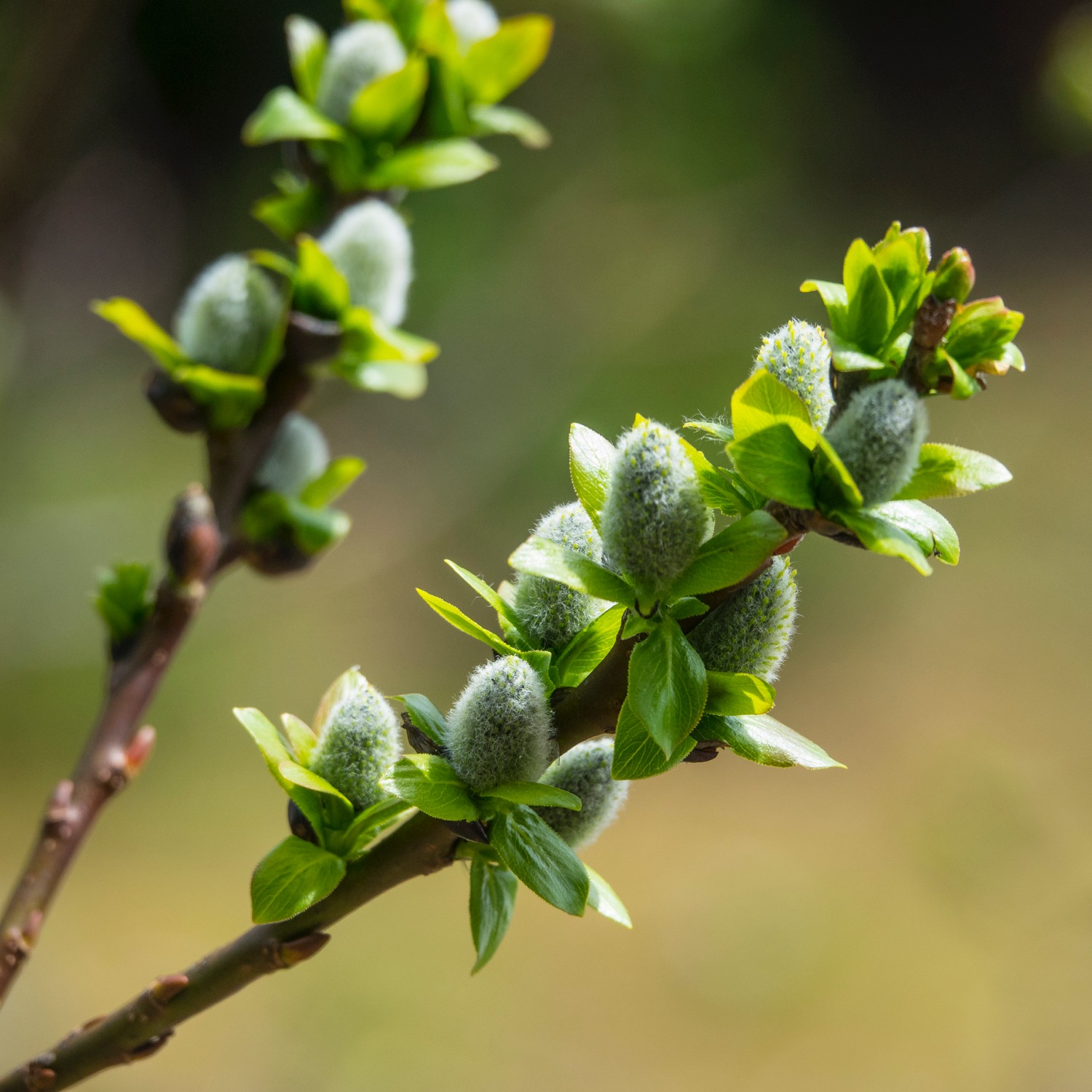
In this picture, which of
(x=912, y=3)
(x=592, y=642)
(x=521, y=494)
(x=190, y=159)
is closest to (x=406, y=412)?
(x=521, y=494)

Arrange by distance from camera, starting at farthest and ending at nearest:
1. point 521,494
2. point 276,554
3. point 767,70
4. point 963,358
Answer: point 767,70
point 521,494
point 276,554
point 963,358

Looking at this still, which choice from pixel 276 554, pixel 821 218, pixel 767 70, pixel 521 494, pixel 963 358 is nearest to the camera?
pixel 963 358

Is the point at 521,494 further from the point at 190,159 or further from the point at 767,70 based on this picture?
the point at 190,159

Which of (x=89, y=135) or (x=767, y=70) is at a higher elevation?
(x=767, y=70)

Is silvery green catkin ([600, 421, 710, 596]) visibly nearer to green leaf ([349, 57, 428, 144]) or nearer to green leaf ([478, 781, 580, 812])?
green leaf ([478, 781, 580, 812])

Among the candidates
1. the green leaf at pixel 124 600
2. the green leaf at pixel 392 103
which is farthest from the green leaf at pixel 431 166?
the green leaf at pixel 124 600

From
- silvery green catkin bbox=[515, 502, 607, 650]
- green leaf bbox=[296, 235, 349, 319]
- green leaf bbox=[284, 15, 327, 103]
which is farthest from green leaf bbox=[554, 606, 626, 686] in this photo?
green leaf bbox=[284, 15, 327, 103]
